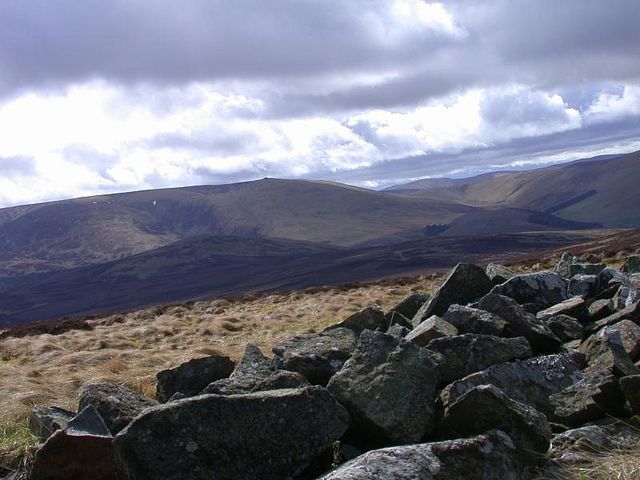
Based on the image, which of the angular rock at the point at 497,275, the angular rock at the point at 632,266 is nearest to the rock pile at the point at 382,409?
the angular rock at the point at 497,275

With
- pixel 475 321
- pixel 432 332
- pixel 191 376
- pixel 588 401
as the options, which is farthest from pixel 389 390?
pixel 191 376

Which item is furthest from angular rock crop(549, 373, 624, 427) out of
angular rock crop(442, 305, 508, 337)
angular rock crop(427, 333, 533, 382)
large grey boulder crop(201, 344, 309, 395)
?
large grey boulder crop(201, 344, 309, 395)

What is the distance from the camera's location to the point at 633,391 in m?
7.85

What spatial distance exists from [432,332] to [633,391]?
3126mm

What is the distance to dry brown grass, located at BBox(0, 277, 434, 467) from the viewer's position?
1303cm

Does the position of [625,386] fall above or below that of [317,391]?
below

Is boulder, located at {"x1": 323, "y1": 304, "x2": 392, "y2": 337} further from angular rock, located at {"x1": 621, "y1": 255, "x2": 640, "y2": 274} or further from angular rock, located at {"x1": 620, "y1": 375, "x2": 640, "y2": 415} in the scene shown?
angular rock, located at {"x1": 621, "y1": 255, "x2": 640, "y2": 274}

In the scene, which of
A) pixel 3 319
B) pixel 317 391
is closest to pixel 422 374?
pixel 317 391

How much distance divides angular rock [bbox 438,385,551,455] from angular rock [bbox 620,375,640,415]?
134 centimetres

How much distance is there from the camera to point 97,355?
62.2ft

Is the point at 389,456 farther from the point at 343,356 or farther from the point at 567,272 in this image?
the point at 567,272

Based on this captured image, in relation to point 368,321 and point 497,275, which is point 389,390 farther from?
point 497,275

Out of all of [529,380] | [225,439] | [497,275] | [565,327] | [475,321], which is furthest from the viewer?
[497,275]

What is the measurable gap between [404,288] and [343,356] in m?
23.8
